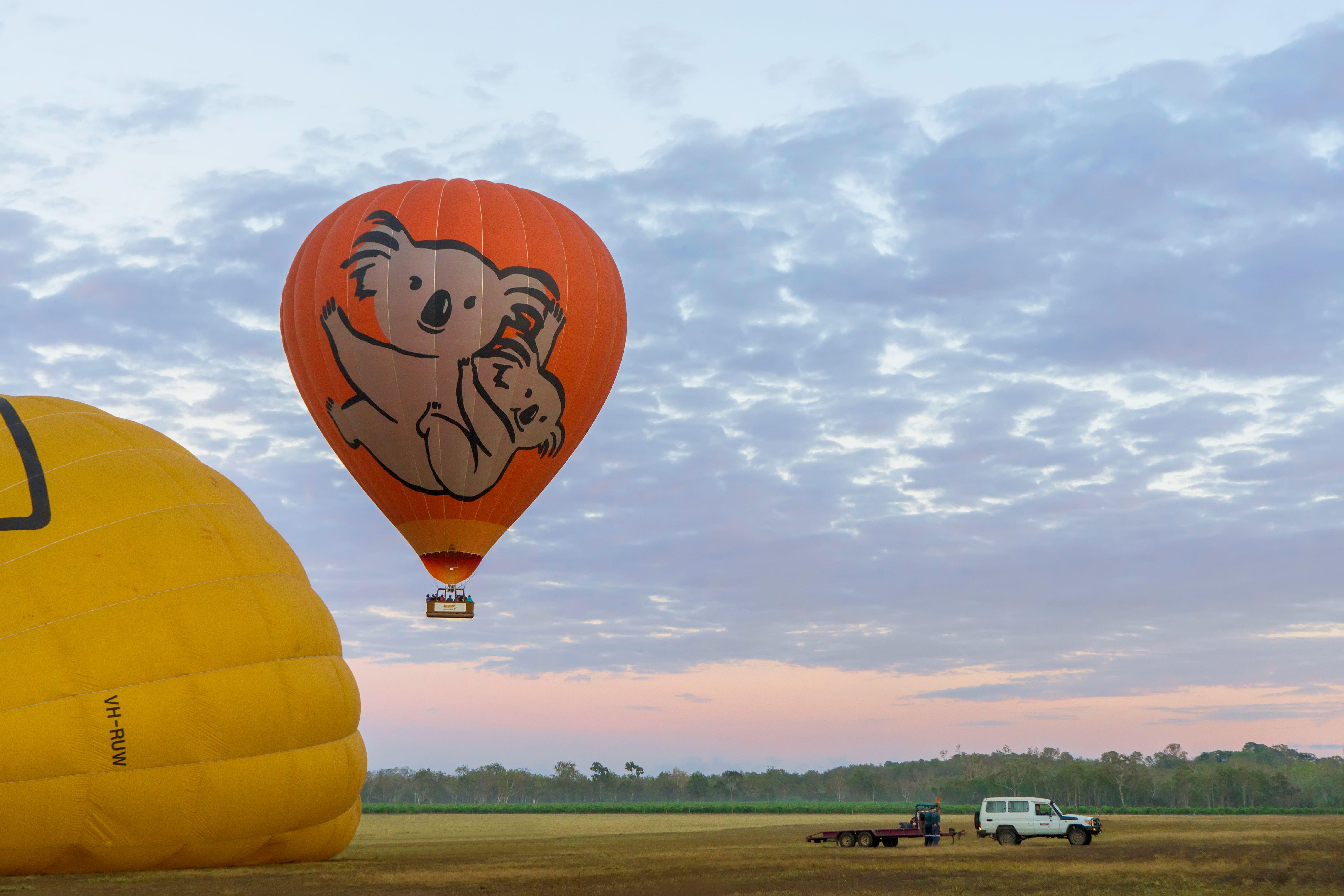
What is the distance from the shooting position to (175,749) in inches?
644

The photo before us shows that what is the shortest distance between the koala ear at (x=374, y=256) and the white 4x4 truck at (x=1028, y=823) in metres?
22.6

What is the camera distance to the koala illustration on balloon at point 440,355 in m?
25.4

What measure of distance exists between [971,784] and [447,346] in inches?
4995

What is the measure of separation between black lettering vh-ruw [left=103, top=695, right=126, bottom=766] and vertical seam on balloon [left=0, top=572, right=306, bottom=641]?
1.34m

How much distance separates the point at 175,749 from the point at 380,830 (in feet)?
103

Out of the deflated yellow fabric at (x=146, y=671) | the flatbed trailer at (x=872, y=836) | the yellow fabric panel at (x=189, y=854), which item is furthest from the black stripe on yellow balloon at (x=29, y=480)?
the flatbed trailer at (x=872, y=836)

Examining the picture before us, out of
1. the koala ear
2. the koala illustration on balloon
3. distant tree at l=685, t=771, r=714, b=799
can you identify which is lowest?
distant tree at l=685, t=771, r=714, b=799

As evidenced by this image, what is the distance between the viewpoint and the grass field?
56.9 ft

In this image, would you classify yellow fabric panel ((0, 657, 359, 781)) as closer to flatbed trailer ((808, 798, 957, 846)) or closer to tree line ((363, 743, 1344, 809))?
flatbed trailer ((808, 798, 957, 846))

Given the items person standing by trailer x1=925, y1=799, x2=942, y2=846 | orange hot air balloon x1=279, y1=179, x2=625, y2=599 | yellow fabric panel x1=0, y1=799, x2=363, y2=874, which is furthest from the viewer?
person standing by trailer x1=925, y1=799, x2=942, y2=846

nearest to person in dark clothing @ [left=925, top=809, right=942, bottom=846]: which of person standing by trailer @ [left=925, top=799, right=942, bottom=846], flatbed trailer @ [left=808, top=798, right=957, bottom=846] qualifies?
person standing by trailer @ [left=925, top=799, right=942, bottom=846]

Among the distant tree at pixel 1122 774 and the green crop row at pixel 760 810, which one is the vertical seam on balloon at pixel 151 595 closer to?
the green crop row at pixel 760 810

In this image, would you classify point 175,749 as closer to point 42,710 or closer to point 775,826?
point 42,710

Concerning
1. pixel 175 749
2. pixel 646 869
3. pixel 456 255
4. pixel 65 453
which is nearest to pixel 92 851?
pixel 175 749
